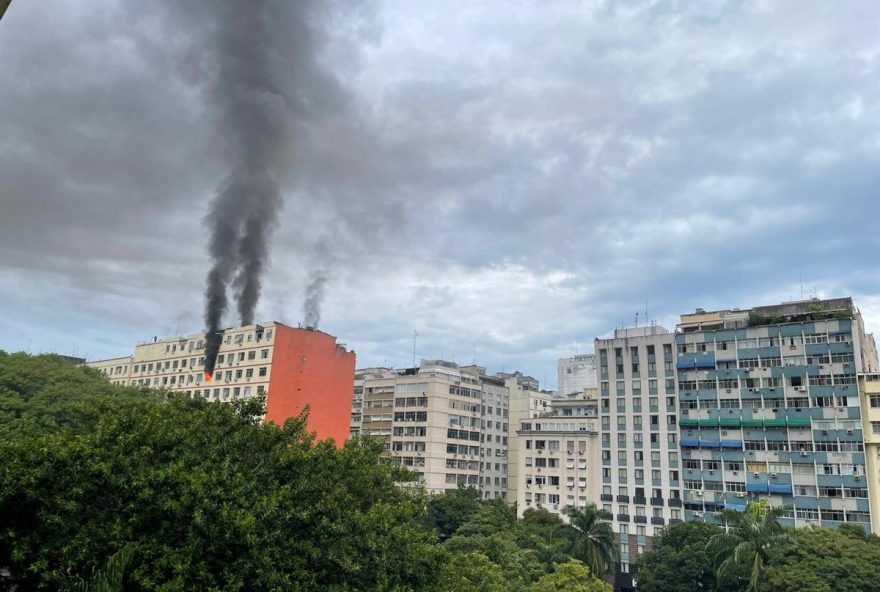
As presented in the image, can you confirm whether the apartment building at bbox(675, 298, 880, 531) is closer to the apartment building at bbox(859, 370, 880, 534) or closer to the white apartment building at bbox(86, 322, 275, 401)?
the apartment building at bbox(859, 370, 880, 534)

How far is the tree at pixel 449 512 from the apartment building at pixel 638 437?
15.8 metres

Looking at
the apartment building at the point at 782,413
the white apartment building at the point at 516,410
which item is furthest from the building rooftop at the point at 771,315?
the white apartment building at the point at 516,410

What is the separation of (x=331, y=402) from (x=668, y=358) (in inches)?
1513

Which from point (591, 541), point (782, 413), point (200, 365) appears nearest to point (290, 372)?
point (200, 365)

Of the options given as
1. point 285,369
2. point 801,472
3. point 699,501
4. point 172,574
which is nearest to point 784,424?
point 801,472

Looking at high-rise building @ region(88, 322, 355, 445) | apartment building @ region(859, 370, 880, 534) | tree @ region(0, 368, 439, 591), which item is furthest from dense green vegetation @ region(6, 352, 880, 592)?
high-rise building @ region(88, 322, 355, 445)

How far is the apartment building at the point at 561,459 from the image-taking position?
244 ft

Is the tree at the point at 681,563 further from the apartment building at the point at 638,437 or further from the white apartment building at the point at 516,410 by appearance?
the white apartment building at the point at 516,410

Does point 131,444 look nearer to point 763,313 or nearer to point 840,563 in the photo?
point 840,563

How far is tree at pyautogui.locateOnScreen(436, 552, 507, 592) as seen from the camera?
20188 mm

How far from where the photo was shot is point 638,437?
70.8m

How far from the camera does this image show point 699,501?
6444cm

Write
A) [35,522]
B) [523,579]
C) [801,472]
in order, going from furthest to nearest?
[801,472] → [523,579] → [35,522]

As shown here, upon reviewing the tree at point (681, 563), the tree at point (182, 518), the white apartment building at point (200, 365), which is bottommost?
the tree at point (681, 563)
